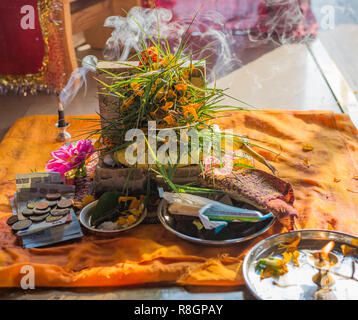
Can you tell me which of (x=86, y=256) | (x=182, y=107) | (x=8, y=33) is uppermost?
(x=8, y=33)

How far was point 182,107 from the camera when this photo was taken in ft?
4.85

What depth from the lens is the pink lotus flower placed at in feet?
5.49

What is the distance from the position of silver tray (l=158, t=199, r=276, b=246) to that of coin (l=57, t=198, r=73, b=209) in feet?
0.92

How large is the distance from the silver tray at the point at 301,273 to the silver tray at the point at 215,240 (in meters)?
0.08

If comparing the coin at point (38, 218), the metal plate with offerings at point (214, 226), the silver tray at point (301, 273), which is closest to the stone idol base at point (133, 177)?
the metal plate with offerings at point (214, 226)

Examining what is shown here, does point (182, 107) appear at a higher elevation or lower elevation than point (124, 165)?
higher

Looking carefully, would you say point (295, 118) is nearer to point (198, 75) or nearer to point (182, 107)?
point (198, 75)

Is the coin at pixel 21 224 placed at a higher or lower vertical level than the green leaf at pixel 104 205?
lower

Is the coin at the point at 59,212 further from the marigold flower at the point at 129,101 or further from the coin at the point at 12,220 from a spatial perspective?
the marigold flower at the point at 129,101

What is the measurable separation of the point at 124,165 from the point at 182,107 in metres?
0.26

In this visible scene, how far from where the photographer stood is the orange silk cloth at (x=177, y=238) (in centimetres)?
129

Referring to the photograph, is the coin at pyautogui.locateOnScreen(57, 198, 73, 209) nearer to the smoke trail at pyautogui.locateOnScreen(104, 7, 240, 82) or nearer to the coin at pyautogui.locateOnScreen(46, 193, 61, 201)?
the coin at pyautogui.locateOnScreen(46, 193, 61, 201)

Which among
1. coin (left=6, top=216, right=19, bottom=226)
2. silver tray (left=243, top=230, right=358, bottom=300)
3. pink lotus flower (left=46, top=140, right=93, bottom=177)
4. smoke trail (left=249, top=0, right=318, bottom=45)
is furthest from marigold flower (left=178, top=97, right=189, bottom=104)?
smoke trail (left=249, top=0, right=318, bottom=45)

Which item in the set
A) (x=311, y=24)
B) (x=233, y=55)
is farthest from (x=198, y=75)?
(x=311, y=24)
